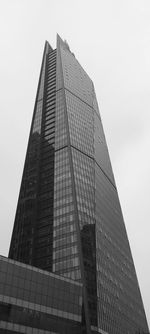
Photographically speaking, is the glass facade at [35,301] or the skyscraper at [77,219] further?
the skyscraper at [77,219]

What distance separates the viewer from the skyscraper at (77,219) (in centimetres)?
12091

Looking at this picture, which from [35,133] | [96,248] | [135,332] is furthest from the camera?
[35,133]

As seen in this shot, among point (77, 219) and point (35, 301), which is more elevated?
point (77, 219)

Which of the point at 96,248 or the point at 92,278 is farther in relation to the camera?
the point at 96,248

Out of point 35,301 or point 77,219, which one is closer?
point 35,301

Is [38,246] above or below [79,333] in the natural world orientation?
above

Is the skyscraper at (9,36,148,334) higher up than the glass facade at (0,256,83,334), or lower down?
higher up

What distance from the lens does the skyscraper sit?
12091 cm

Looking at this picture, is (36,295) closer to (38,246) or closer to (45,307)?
(45,307)

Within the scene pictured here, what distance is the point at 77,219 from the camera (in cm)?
12962

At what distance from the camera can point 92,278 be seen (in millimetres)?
118688

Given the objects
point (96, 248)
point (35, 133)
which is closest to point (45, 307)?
point (96, 248)

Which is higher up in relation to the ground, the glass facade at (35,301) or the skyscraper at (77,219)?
the skyscraper at (77,219)

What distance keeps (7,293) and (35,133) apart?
117 m
